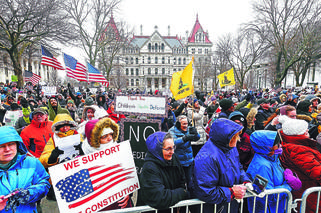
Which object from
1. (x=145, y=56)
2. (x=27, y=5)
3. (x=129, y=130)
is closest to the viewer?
(x=129, y=130)

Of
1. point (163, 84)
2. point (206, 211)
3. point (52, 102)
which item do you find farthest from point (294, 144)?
point (163, 84)

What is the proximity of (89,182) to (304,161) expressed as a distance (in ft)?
8.69

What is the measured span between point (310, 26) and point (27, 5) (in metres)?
27.3

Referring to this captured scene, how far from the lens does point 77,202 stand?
2.04 metres

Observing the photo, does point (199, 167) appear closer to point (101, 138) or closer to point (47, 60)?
point (101, 138)

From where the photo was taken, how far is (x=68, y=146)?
9.03 feet

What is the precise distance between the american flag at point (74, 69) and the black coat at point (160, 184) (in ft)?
23.7

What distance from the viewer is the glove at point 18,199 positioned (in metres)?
1.82

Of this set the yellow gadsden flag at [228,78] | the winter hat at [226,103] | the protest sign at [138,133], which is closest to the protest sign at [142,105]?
the protest sign at [138,133]

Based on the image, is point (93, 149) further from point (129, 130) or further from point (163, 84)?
point (163, 84)

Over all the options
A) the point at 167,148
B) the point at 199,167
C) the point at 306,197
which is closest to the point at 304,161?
the point at 306,197

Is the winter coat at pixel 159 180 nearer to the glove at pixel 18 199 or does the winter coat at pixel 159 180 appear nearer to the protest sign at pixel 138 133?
the glove at pixel 18 199

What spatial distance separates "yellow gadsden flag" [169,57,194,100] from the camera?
4.51m

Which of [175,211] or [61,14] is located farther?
[61,14]
